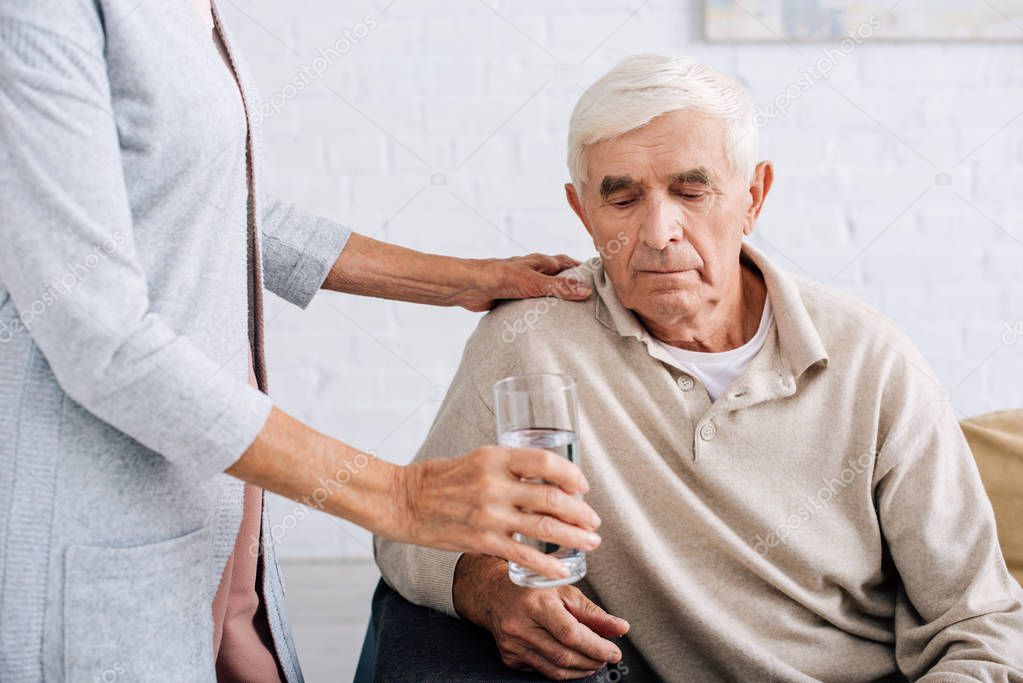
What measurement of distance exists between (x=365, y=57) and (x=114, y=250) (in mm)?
1934

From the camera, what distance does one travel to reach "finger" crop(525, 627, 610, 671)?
132cm

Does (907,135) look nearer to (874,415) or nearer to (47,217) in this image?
(874,415)

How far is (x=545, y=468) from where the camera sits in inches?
40.4

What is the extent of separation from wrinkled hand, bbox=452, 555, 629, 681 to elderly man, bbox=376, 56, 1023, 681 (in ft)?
0.28

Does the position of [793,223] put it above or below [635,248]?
above

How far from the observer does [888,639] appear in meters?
1.56

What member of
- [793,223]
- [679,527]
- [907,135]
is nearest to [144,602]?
[679,527]

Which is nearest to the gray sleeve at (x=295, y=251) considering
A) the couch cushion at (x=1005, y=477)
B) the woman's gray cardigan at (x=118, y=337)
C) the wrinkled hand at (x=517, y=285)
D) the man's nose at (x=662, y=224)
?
the wrinkled hand at (x=517, y=285)

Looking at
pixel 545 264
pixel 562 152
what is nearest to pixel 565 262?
pixel 545 264

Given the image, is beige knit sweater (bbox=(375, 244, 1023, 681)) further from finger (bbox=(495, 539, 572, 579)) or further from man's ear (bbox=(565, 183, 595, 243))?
finger (bbox=(495, 539, 572, 579))

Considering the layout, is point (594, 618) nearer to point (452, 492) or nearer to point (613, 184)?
point (452, 492)

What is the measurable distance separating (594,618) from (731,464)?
1.12 feet

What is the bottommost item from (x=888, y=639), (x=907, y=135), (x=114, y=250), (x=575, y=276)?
(x=888, y=639)

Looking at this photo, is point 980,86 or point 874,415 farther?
point 980,86
